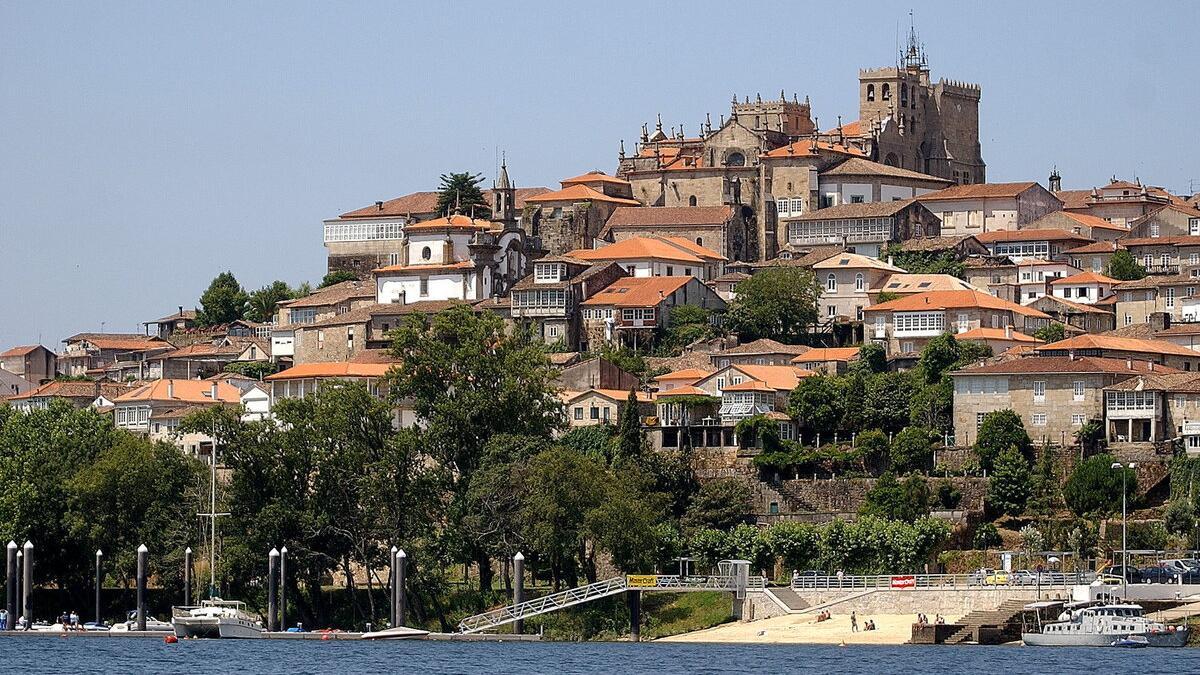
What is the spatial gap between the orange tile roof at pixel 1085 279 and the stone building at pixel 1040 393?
86.2 feet

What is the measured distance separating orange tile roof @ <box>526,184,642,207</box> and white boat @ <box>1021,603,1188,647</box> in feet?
243

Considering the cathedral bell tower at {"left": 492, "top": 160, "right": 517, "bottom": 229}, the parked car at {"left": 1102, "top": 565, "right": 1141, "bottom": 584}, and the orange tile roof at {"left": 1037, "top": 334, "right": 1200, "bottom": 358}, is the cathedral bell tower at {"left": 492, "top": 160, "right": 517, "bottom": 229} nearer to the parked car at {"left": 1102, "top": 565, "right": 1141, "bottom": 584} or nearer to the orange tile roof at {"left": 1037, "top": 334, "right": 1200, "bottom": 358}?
the orange tile roof at {"left": 1037, "top": 334, "right": 1200, "bottom": 358}

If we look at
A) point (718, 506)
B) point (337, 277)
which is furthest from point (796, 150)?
point (718, 506)

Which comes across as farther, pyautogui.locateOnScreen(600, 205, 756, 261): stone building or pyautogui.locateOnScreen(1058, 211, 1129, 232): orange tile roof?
pyautogui.locateOnScreen(1058, 211, 1129, 232): orange tile roof

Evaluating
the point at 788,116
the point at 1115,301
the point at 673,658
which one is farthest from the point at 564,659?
the point at 788,116

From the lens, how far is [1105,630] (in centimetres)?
7906

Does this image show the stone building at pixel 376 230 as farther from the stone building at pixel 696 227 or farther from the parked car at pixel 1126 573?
the parked car at pixel 1126 573

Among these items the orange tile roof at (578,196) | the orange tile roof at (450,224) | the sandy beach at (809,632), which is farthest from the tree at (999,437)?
the orange tile roof at (578,196)

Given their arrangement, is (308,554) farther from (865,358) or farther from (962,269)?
(962,269)

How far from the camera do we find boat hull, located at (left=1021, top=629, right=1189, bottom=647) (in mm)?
78375

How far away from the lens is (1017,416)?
102562mm

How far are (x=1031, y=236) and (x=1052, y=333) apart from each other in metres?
20.6

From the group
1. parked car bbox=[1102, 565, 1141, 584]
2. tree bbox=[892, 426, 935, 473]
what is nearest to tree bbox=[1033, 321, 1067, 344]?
tree bbox=[892, 426, 935, 473]

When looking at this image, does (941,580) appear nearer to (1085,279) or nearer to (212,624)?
(212,624)
